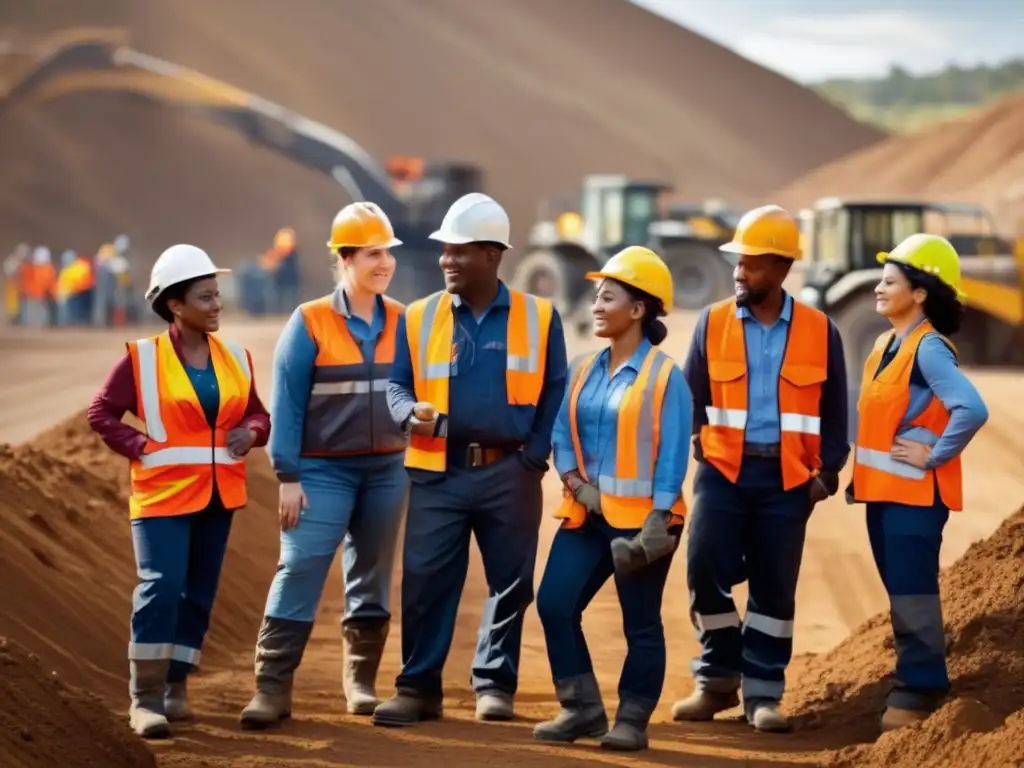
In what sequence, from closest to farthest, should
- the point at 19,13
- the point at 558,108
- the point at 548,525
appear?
1. the point at 548,525
2. the point at 19,13
3. the point at 558,108

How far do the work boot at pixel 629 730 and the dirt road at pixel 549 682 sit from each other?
76 millimetres

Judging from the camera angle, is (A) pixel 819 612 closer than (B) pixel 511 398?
No

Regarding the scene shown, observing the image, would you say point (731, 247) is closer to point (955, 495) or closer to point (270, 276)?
point (955, 495)

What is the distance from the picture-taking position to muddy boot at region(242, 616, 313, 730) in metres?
7.06

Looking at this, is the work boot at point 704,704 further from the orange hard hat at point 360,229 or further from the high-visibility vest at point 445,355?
the orange hard hat at point 360,229

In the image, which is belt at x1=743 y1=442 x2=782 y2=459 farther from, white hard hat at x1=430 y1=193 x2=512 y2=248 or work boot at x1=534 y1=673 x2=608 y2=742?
white hard hat at x1=430 y1=193 x2=512 y2=248

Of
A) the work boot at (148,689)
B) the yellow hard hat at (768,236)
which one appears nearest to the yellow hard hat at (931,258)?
the yellow hard hat at (768,236)

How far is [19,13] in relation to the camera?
160 feet

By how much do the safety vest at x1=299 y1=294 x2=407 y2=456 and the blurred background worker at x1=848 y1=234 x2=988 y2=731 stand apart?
1.97 metres

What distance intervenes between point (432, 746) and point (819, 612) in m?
4.83

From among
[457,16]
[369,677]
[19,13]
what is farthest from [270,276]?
[457,16]

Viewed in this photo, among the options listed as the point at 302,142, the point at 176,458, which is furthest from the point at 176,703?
the point at 302,142

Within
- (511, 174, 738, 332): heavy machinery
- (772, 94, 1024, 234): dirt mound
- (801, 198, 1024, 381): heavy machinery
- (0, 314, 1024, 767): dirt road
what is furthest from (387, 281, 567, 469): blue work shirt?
(772, 94, 1024, 234): dirt mound

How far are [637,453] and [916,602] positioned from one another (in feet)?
4.17
